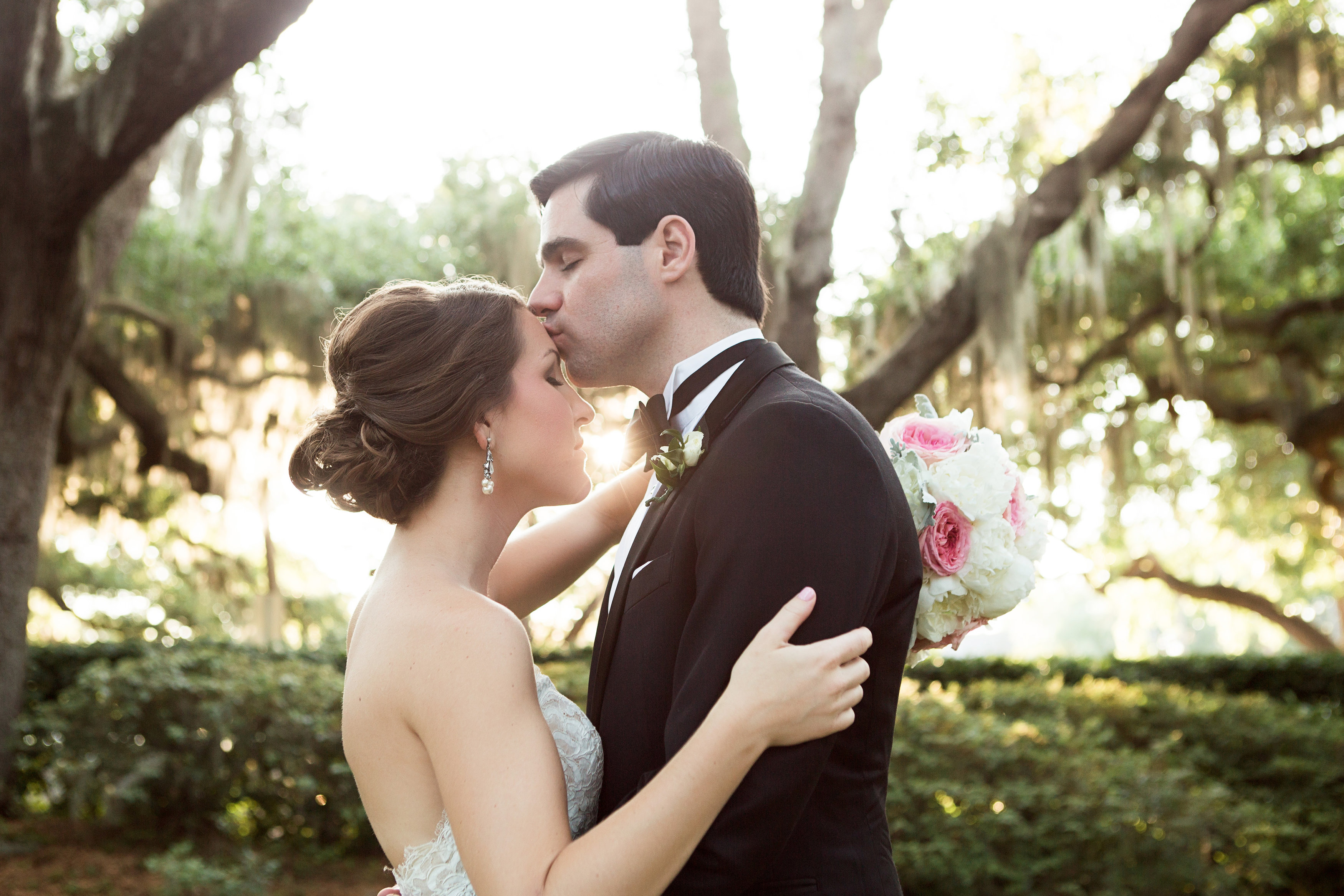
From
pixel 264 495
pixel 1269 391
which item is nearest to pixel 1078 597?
pixel 1269 391

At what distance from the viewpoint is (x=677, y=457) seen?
2002 millimetres

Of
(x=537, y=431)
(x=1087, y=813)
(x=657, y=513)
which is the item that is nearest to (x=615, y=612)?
(x=657, y=513)

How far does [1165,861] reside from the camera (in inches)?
230

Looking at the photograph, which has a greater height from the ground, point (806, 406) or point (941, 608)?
point (806, 406)

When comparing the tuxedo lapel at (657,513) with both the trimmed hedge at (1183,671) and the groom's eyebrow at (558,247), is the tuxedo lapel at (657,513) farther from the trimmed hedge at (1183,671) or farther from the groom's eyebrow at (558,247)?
the trimmed hedge at (1183,671)

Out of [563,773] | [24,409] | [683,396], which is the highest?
[24,409]

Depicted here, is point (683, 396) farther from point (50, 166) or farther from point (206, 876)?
point (50, 166)

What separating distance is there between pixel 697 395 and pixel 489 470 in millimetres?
542

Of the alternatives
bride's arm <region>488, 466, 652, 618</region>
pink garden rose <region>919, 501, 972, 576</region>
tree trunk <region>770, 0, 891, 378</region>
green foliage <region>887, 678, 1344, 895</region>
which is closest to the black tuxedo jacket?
pink garden rose <region>919, 501, 972, 576</region>

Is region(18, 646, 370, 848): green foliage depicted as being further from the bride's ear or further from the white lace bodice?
the bride's ear

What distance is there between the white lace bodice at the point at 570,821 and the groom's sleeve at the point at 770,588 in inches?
16.5

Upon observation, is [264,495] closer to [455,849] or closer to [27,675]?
[27,675]

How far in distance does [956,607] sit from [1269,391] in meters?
12.5

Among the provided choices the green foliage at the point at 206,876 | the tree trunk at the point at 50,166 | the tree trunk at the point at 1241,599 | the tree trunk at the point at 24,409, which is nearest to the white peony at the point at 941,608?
the tree trunk at the point at 50,166
